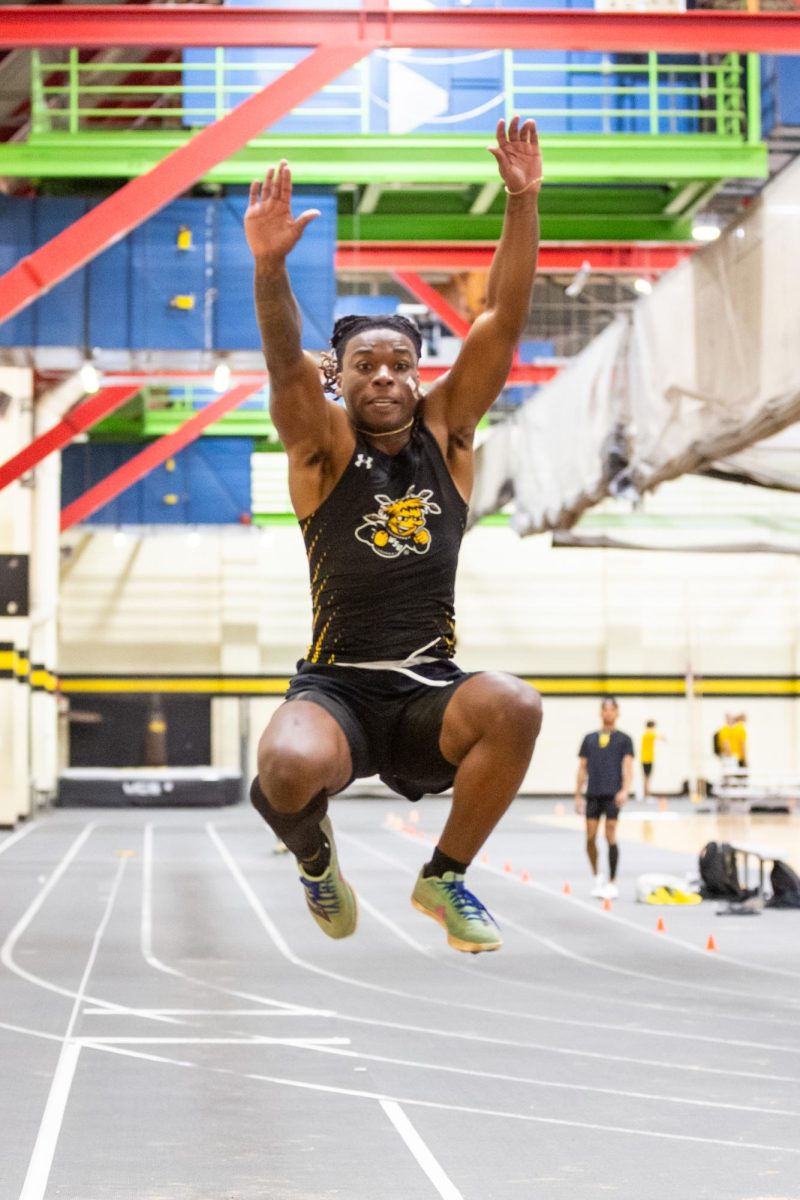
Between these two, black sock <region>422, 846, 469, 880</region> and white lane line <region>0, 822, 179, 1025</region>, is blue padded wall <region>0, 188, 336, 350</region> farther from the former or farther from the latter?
black sock <region>422, 846, 469, 880</region>

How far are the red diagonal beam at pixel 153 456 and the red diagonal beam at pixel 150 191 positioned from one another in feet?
35.1

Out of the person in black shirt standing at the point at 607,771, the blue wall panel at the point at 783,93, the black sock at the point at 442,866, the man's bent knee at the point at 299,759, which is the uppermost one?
the blue wall panel at the point at 783,93

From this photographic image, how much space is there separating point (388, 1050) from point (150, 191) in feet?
24.6

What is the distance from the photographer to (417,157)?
1789 cm

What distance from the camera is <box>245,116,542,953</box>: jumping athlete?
4.38 metres

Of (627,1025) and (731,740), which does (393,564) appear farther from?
(731,740)

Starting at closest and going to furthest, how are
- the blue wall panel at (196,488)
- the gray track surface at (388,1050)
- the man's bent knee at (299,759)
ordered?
the man's bent knee at (299,759), the gray track surface at (388,1050), the blue wall panel at (196,488)

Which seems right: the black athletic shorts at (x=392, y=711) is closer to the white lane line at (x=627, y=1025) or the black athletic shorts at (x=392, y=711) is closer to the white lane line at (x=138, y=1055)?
the white lane line at (x=138, y=1055)

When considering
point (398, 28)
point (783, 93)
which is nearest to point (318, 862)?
point (398, 28)

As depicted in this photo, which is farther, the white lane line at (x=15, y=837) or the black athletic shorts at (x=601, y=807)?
the white lane line at (x=15, y=837)

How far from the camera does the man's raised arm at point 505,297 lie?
4730mm

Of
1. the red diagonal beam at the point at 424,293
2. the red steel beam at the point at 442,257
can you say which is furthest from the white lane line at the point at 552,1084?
the red diagonal beam at the point at 424,293

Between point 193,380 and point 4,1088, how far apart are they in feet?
45.2

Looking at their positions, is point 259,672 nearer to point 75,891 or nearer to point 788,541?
point 75,891
